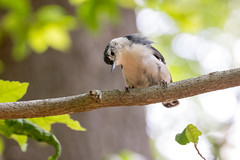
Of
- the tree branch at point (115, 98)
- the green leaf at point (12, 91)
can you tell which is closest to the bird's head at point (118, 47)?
the tree branch at point (115, 98)

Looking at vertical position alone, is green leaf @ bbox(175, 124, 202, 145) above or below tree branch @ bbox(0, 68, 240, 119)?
below

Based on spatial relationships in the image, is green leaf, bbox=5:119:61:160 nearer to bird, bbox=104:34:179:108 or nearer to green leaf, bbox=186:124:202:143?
green leaf, bbox=186:124:202:143

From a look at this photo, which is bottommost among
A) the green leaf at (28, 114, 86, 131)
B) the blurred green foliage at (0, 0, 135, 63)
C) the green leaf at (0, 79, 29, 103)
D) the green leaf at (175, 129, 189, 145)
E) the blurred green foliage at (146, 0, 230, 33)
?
the green leaf at (175, 129, 189, 145)

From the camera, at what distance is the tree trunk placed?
4148mm

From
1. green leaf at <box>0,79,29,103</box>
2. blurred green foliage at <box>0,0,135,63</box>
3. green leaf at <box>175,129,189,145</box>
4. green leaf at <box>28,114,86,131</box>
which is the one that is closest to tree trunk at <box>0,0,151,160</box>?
blurred green foliage at <box>0,0,135,63</box>

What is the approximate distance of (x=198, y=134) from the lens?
4.85ft

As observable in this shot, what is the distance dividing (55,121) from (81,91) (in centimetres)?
260

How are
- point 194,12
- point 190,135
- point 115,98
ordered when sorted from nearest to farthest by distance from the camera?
point 190,135 < point 115,98 < point 194,12

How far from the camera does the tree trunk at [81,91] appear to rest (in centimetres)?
415

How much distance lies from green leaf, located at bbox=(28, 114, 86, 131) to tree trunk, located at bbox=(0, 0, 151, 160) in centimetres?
238

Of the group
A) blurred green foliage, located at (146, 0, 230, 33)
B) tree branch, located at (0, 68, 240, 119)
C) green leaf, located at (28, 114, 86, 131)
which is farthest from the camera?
blurred green foliage, located at (146, 0, 230, 33)

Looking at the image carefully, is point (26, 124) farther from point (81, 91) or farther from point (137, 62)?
point (81, 91)

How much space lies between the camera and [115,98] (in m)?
1.81

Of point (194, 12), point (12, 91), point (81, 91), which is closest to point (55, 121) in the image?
point (12, 91)
